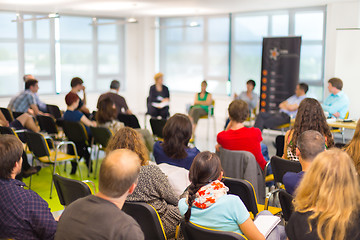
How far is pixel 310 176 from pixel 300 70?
8.72 m

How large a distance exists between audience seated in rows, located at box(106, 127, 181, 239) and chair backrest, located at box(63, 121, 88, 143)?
306 centimetres

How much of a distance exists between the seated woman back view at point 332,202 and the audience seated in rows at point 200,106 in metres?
7.12

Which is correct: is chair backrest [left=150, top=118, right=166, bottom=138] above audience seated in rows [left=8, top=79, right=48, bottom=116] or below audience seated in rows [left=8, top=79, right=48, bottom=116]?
below

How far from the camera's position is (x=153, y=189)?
276cm

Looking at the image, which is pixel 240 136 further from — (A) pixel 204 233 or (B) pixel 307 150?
(A) pixel 204 233

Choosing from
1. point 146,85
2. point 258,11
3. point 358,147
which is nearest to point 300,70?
point 258,11

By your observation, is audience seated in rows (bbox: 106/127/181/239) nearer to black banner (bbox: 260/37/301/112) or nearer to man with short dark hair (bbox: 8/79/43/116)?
man with short dark hair (bbox: 8/79/43/116)

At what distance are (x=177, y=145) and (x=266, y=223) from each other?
1.25 meters

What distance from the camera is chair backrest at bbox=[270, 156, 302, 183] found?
3.70 m

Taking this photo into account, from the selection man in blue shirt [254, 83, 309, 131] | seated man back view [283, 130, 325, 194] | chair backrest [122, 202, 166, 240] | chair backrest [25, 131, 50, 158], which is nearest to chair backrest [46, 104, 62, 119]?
chair backrest [25, 131, 50, 158]

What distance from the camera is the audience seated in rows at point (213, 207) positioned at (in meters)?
2.27

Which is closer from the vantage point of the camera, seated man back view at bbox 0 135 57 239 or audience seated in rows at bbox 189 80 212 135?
seated man back view at bbox 0 135 57 239

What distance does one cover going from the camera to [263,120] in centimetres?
827

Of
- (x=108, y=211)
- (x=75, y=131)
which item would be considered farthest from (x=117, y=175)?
(x=75, y=131)
